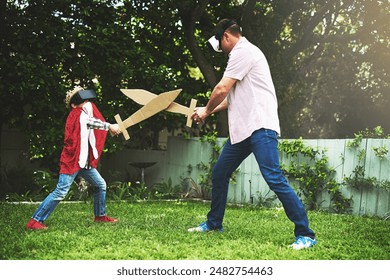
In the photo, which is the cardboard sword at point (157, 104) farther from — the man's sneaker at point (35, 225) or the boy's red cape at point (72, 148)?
the man's sneaker at point (35, 225)

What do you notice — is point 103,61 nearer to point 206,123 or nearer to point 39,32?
point 39,32

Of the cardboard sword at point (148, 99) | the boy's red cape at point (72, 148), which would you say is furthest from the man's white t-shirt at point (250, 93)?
the boy's red cape at point (72, 148)

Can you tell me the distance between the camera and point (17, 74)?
26.6 feet

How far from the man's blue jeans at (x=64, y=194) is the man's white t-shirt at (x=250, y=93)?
1.72 metres

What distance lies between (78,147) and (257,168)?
369 cm

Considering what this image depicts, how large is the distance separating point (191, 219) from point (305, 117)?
9.21m

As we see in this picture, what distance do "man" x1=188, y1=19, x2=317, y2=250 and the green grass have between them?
0.36m

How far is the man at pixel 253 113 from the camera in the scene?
13.8 ft

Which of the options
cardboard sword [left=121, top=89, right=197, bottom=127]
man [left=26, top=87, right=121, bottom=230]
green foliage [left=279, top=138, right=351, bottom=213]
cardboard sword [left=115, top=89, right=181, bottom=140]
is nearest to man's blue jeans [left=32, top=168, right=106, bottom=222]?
man [left=26, top=87, right=121, bottom=230]

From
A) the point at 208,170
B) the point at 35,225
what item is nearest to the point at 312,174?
the point at 208,170

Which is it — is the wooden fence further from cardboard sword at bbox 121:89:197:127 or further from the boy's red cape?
the boy's red cape

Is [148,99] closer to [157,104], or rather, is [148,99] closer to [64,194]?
[157,104]

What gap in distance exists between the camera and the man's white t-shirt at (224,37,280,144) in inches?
171
